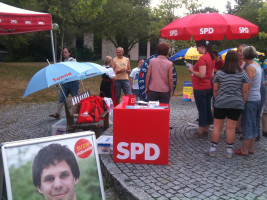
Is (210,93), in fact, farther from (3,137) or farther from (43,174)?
(3,137)

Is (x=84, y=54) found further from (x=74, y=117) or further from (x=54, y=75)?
(x=54, y=75)

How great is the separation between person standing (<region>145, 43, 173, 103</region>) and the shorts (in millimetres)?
1224

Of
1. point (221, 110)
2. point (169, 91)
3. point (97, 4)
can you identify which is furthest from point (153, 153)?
point (97, 4)

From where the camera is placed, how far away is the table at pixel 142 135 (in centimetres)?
405

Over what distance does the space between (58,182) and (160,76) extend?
3319 millimetres

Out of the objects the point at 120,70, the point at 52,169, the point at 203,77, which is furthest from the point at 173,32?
the point at 52,169

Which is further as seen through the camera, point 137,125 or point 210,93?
point 210,93

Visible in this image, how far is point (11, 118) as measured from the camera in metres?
7.96

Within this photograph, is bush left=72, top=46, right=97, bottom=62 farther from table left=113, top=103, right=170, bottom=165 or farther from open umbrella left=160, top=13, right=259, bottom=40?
table left=113, top=103, right=170, bottom=165

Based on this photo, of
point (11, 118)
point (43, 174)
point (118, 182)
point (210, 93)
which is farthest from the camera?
point (11, 118)

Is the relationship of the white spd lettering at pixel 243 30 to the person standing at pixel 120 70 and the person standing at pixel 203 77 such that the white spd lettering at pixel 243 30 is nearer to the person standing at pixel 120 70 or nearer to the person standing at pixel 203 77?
the person standing at pixel 203 77

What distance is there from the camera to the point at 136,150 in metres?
4.16

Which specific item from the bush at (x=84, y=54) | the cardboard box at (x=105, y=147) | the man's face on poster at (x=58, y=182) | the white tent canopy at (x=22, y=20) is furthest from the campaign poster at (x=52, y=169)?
the bush at (x=84, y=54)

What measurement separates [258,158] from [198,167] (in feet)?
3.78
